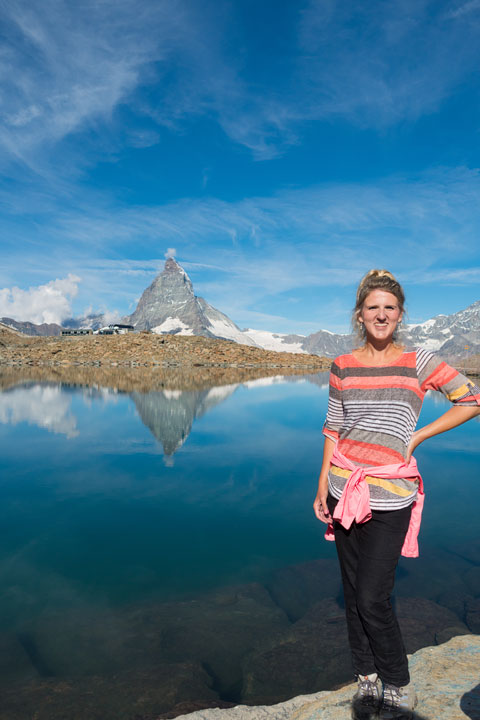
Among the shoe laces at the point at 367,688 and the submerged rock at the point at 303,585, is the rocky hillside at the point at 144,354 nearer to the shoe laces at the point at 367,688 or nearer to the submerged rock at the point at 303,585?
the submerged rock at the point at 303,585

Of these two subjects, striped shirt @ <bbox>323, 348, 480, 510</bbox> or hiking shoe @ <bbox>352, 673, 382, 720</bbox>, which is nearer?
striped shirt @ <bbox>323, 348, 480, 510</bbox>

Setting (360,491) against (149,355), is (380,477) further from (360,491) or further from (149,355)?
(149,355)

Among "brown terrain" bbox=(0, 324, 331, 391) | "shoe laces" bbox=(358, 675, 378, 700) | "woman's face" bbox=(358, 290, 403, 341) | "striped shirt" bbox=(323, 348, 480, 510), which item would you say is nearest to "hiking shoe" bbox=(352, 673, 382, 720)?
"shoe laces" bbox=(358, 675, 378, 700)

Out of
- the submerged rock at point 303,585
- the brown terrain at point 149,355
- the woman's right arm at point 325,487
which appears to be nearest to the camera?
the woman's right arm at point 325,487

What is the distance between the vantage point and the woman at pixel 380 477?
321cm

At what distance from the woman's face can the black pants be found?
1365mm

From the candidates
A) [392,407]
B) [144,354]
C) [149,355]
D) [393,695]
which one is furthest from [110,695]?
[144,354]

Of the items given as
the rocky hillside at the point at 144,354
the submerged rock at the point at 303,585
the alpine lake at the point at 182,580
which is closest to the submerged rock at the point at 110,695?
the alpine lake at the point at 182,580

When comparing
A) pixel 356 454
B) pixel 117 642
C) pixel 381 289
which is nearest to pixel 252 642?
pixel 117 642

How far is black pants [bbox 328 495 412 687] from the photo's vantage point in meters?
3.20

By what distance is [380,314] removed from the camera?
11.5 ft

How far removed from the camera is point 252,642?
5.28 meters

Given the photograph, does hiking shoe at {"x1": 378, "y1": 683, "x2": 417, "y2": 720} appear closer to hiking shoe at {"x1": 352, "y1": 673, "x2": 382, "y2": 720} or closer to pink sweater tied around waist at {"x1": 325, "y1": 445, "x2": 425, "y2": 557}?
hiking shoe at {"x1": 352, "y1": 673, "x2": 382, "y2": 720}

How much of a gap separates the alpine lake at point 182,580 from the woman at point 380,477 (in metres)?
1.52
